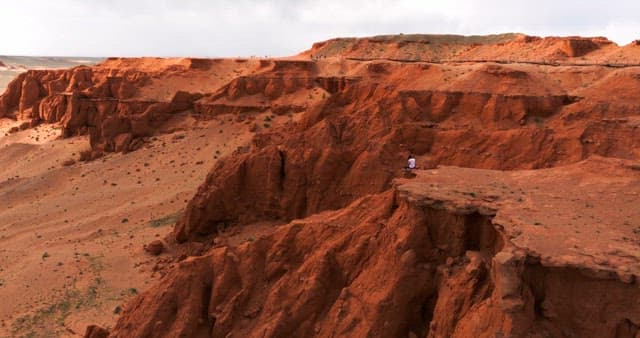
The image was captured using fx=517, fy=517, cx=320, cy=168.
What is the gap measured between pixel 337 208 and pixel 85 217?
1322 cm

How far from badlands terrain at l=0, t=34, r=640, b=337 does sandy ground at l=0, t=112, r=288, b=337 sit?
11cm

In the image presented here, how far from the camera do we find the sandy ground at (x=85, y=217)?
15.0 meters

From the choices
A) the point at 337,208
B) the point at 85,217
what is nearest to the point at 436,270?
the point at 337,208

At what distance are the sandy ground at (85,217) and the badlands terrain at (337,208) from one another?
4.4 inches

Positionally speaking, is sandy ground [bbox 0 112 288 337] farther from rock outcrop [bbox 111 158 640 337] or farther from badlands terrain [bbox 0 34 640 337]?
rock outcrop [bbox 111 158 640 337]

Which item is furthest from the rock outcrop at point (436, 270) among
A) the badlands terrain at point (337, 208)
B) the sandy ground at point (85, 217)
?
the sandy ground at point (85, 217)

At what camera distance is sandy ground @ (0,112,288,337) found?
49.1ft

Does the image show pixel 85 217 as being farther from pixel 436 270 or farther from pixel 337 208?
pixel 436 270

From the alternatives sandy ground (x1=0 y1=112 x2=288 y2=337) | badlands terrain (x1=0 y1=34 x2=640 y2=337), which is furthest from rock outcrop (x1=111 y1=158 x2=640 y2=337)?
sandy ground (x1=0 y1=112 x2=288 y2=337)

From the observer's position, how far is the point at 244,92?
3578 cm

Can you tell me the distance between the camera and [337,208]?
1639 centimetres

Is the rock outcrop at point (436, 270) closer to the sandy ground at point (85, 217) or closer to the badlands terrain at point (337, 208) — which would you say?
the badlands terrain at point (337, 208)

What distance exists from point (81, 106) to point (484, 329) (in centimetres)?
3911

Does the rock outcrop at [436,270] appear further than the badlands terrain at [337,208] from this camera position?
No
